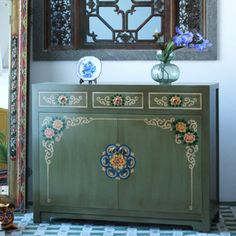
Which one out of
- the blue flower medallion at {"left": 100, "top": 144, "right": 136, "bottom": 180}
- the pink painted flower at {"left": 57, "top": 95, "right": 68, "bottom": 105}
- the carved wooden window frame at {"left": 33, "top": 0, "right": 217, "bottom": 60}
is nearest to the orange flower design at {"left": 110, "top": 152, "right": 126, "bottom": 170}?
the blue flower medallion at {"left": 100, "top": 144, "right": 136, "bottom": 180}

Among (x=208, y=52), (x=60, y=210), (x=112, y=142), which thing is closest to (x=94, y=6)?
(x=208, y=52)

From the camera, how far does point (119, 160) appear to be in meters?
4.61

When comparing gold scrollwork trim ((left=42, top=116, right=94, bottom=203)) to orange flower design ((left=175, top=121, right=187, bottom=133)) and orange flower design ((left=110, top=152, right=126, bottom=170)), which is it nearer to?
orange flower design ((left=110, top=152, right=126, bottom=170))

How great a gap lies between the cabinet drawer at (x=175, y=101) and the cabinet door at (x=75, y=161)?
31 centimetres

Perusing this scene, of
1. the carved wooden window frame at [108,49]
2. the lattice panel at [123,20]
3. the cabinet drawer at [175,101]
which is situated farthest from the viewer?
the lattice panel at [123,20]

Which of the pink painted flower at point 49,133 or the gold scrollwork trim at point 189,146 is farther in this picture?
the pink painted flower at point 49,133

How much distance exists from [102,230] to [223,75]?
161cm

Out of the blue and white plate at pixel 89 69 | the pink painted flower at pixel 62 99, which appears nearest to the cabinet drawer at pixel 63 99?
the pink painted flower at pixel 62 99

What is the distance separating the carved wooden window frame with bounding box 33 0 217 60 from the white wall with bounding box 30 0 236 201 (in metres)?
0.05

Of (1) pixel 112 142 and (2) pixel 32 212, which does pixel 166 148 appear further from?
(2) pixel 32 212

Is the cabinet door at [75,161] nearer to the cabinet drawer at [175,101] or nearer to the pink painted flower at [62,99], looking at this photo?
the pink painted flower at [62,99]

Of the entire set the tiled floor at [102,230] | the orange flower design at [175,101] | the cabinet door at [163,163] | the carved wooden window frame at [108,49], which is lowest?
the tiled floor at [102,230]

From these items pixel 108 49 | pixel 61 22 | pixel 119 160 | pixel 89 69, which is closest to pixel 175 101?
pixel 119 160

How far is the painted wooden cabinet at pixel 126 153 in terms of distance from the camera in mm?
4496
